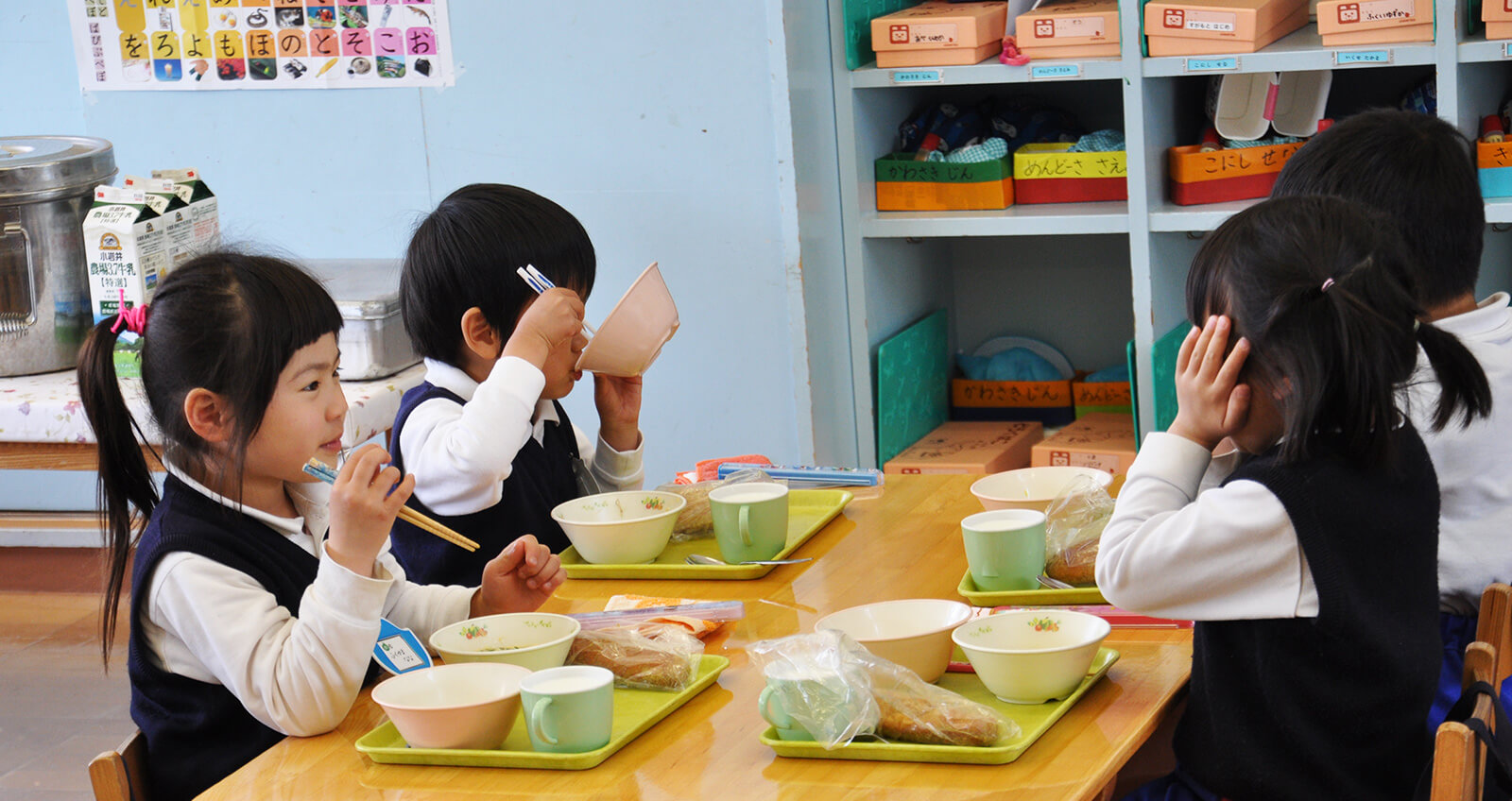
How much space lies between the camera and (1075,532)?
134 centimetres

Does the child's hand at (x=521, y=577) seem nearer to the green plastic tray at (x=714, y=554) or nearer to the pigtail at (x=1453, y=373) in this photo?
the green plastic tray at (x=714, y=554)

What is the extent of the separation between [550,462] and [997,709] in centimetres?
88

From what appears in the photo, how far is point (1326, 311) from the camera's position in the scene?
41.7 inches

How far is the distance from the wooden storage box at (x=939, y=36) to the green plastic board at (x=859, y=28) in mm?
41

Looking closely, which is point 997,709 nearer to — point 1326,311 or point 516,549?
point 1326,311

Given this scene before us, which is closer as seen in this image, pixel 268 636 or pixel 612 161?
pixel 268 636

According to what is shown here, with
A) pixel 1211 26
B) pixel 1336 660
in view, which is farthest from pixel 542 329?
pixel 1211 26

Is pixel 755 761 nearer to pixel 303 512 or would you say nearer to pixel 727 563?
pixel 727 563

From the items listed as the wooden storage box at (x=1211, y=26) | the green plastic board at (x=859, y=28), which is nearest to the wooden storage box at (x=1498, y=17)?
the wooden storage box at (x=1211, y=26)

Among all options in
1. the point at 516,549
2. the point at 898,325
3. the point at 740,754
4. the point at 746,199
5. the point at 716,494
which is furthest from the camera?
the point at 898,325

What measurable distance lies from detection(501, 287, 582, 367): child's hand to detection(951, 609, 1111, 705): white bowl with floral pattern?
688mm

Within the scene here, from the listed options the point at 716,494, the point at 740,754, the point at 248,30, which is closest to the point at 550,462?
the point at 716,494

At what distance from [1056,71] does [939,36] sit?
21 cm

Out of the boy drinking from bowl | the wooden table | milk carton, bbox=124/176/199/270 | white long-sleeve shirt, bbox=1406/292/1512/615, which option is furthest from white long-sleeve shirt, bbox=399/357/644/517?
white long-sleeve shirt, bbox=1406/292/1512/615
